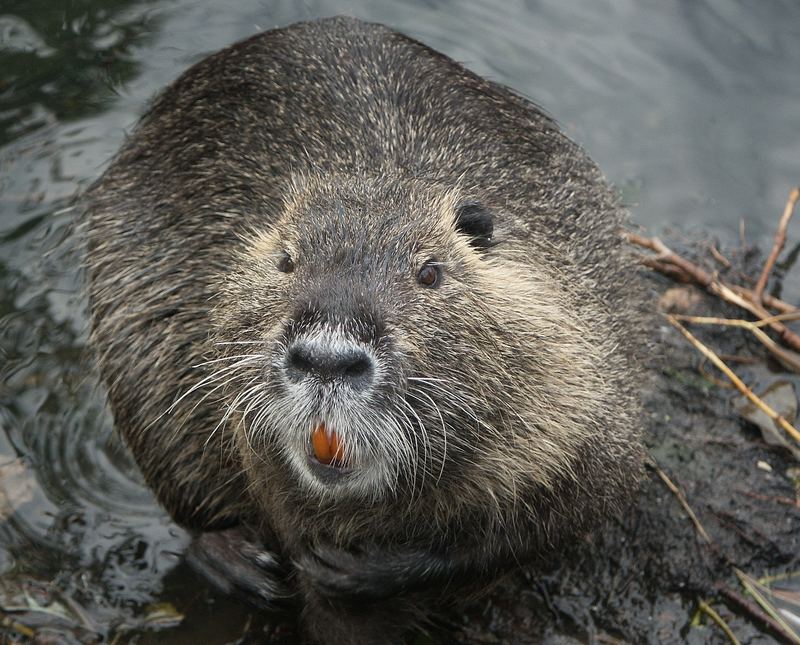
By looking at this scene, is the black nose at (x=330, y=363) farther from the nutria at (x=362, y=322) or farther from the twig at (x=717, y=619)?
the twig at (x=717, y=619)

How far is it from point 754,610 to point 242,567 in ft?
6.96

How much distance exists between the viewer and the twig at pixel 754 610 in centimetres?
458

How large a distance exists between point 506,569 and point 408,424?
1.22 metres

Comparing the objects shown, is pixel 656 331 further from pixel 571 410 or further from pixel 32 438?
pixel 32 438

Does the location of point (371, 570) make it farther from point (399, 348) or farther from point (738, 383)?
point (738, 383)

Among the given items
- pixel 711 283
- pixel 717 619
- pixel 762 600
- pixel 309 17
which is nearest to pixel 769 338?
pixel 711 283

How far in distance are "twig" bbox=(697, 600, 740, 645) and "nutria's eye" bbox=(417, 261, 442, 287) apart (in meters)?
2.08

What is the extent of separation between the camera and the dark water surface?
5.51 metres

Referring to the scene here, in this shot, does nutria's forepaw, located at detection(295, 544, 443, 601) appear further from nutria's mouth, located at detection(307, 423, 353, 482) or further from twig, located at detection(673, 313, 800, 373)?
twig, located at detection(673, 313, 800, 373)

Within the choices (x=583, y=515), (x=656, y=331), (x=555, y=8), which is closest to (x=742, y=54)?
(x=555, y=8)

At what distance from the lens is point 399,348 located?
3.20 m

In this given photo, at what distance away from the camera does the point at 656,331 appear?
5395 millimetres

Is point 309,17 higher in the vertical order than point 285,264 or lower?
lower

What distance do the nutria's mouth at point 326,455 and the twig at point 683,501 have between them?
2178mm
